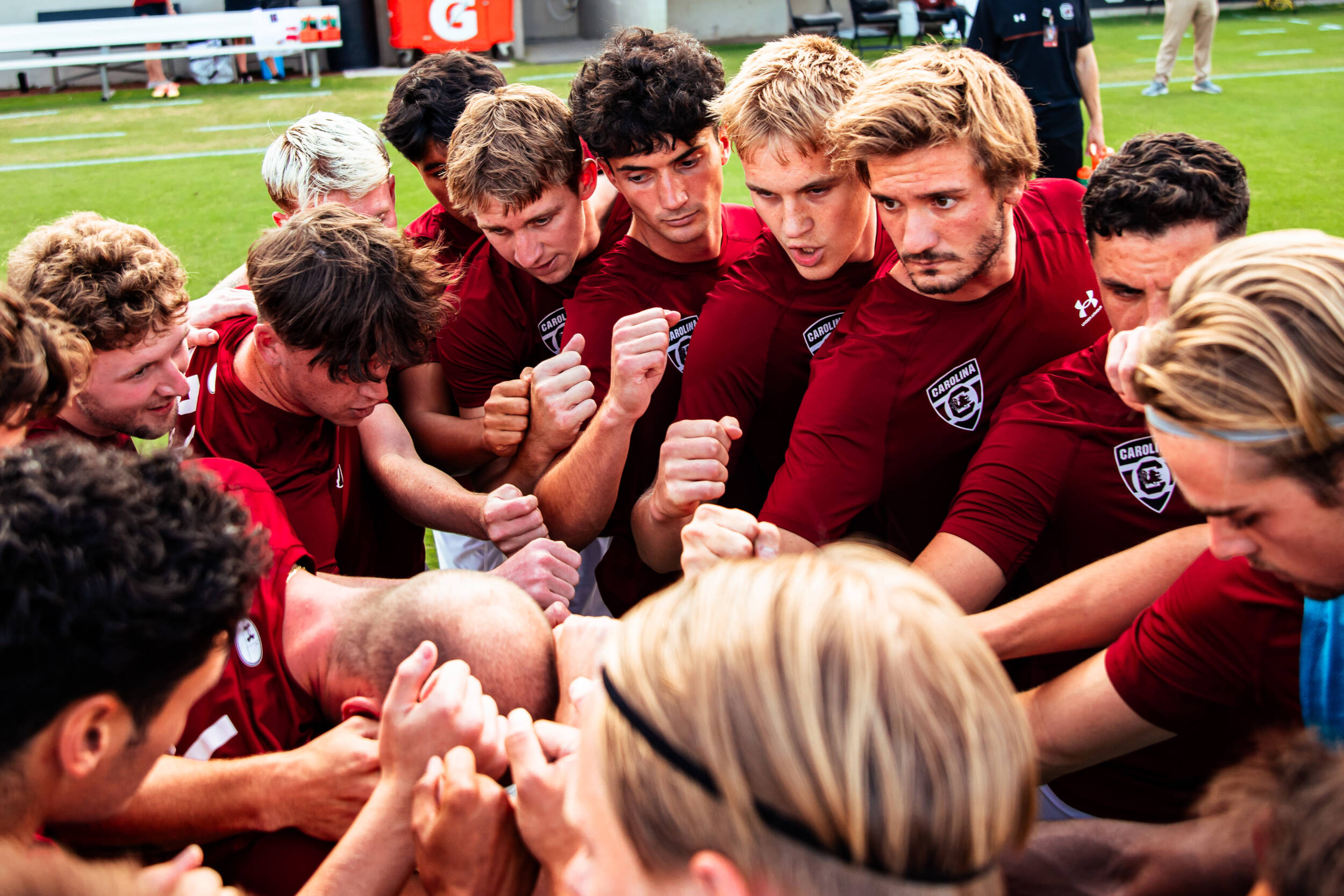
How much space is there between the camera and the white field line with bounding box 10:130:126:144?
42.5ft


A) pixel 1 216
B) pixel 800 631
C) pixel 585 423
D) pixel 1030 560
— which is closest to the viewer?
pixel 800 631

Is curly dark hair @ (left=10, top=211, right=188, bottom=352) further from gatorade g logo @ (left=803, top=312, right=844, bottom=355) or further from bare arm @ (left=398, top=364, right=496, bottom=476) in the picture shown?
gatorade g logo @ (left=803, top=312, right=844, bottom=355)

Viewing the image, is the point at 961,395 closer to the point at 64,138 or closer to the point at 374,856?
the point at 374,856

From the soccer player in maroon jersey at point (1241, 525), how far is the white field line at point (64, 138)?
14513mm

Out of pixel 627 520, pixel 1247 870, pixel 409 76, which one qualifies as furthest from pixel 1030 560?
pixel 409 76

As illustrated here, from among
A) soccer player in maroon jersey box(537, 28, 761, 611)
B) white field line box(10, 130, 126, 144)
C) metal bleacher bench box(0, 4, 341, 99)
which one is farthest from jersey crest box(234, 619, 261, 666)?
metal bleacher bench box(0, 4, 341, 99)

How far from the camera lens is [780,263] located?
328cm

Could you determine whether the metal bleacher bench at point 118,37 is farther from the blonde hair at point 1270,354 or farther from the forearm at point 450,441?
the blonde hair at point 1270,354

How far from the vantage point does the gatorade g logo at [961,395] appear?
2.81m

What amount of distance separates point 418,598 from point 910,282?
163 centimetres

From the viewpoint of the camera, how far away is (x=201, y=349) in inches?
128

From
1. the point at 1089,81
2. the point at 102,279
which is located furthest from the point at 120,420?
the point at 1089,81

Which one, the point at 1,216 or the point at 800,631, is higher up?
the point at 800,631

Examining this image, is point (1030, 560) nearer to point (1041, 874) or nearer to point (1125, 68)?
point (1041, 874)
